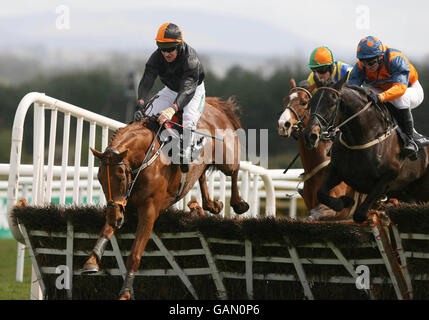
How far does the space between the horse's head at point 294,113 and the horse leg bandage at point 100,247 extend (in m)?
1.99

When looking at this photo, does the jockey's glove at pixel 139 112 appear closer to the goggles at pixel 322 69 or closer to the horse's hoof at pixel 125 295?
the horse's hoof at pixel 125 295

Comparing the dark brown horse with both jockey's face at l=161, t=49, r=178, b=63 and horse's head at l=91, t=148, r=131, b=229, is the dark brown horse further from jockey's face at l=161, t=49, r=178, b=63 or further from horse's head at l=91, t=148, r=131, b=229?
horse's head at l=91, t=148, r=131, b=229

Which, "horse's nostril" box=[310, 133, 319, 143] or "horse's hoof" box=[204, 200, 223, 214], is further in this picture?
"horse's hoof" box=[204, 200, 223, 214]

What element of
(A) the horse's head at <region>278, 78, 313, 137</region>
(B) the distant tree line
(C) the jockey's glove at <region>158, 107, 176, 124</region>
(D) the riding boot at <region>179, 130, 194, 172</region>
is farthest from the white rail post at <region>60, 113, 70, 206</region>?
(B) the distant tree line

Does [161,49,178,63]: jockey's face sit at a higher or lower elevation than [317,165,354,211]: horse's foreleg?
higher

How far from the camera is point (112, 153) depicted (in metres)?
5.67

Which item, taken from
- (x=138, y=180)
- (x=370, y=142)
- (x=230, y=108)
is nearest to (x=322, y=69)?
(x=230, y=108)

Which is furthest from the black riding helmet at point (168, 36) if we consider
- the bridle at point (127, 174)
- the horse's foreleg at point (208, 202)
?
the horse's foreleg at point (208, 202)

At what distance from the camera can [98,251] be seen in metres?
5.54

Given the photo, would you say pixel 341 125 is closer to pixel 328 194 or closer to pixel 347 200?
pixel 328 194

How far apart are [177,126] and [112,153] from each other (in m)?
0.99

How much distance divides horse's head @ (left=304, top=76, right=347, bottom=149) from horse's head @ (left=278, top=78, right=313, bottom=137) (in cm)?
69

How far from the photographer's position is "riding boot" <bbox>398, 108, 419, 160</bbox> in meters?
6.45

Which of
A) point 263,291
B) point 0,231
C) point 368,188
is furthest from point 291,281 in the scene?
point 0,231
